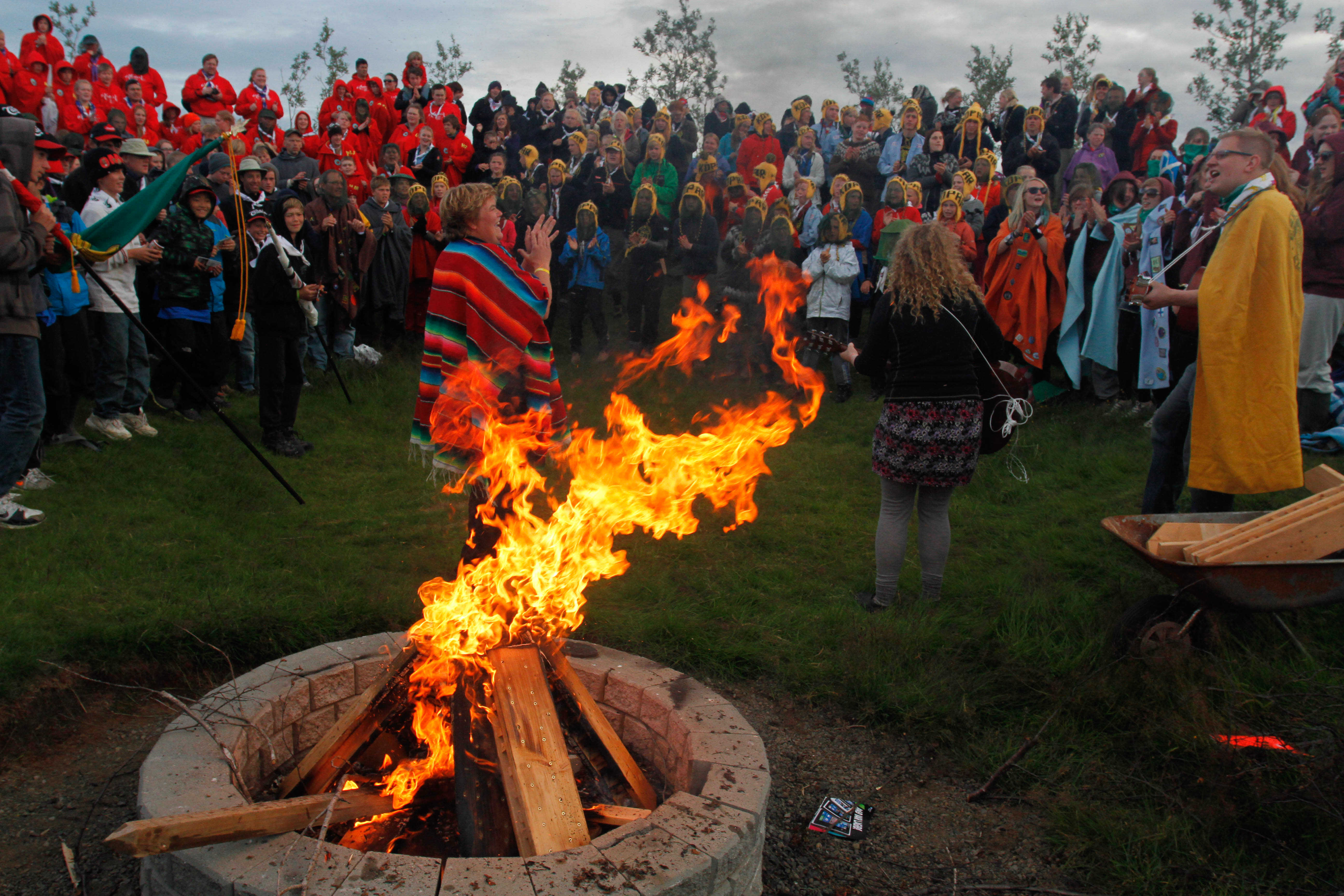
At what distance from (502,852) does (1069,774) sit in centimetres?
233

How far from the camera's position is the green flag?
5.73 meters

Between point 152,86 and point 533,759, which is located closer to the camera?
point 533,759

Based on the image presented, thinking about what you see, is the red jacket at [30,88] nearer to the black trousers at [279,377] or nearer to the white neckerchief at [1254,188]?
the black trousers at [279,377]

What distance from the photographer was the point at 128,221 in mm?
5812

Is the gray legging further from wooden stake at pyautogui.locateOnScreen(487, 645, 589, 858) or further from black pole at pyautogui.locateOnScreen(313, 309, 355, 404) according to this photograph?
black pole at pyautogui.locateOnScreen(313, 309, 355, 404)

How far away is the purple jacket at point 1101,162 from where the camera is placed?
10.4 meters

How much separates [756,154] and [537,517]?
10.1 meters

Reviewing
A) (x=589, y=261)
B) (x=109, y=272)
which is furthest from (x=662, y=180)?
(x=109, y=272)

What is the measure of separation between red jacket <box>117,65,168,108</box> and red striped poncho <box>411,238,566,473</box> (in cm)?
1054

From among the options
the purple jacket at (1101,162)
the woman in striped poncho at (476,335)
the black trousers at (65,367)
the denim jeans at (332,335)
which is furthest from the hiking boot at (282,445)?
the purple jacket at (1101,162)

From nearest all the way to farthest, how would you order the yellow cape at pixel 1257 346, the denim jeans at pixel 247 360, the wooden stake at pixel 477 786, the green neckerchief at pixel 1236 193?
1. the wooden stake at pixel 477 786
2. the yellow cape at pixel 1257 346
3. the green neckerchief at pixel 1236 193
4. the denim jeans at pixel 247 360

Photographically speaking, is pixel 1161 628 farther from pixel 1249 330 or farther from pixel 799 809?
pixel 799 809

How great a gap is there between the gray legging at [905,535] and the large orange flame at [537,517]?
92 centimetres

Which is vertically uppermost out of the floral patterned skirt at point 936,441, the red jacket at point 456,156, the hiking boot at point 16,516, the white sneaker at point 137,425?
the red jacket at point 456,156
